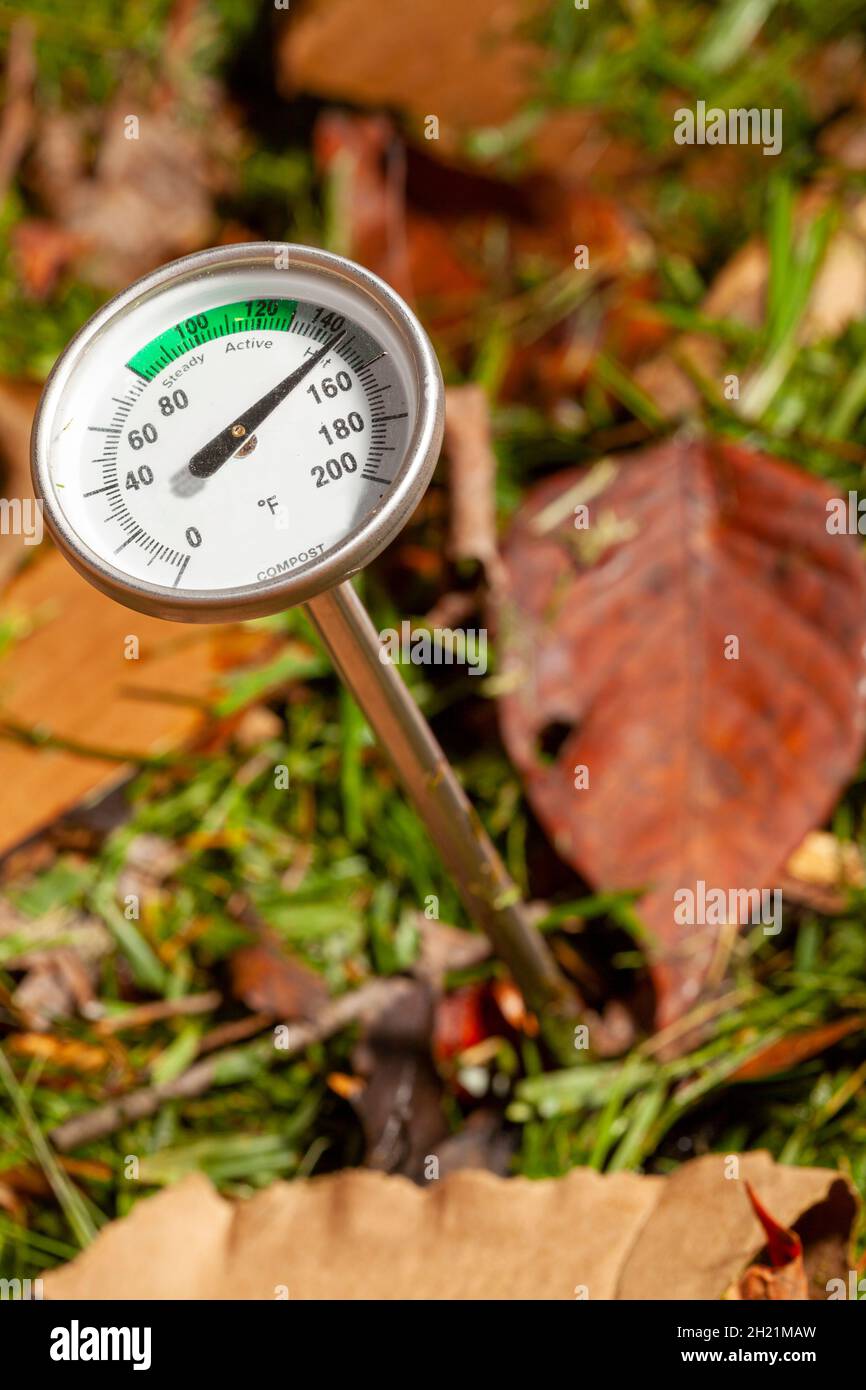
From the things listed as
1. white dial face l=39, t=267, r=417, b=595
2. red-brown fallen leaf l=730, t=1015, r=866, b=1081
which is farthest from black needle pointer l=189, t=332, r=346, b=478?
red-brown fallen leaf l=730, t=1015, r=866, b=1081

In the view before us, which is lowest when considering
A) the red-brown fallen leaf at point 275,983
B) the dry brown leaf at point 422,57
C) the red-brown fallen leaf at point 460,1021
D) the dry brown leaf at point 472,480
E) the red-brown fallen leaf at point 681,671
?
the red-brown fallen leaf at point 460,1021

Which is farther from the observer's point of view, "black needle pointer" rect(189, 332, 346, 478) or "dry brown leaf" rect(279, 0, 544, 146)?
"dry brown leaf" rect(279, 0, 544, 146)

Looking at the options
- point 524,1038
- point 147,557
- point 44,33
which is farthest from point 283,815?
point 44,33

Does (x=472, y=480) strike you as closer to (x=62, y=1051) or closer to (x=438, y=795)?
(x=438, y=795)

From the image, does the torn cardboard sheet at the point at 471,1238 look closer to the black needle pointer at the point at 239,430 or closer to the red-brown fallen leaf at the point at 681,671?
the red-brown fallen leaf at the point at 681,671

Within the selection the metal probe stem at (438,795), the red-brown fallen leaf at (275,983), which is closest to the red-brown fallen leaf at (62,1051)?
the red-brown fallen leaf at (275,983)

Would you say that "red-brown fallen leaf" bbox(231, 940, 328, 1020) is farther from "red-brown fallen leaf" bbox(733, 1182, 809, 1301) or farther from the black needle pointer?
the black needle pointer

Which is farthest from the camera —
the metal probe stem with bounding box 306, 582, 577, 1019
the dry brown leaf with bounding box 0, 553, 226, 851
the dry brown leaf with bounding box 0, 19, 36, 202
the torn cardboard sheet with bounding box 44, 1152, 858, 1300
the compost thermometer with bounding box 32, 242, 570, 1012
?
the dry brown leaf with bounding box 0, 19, 36, 202
